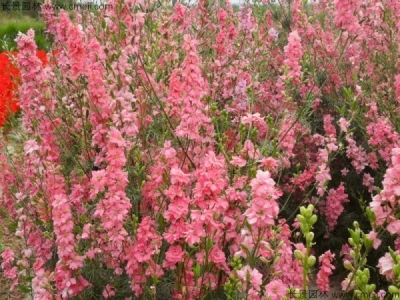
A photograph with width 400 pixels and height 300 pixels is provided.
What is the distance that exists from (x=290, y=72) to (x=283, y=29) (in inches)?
115

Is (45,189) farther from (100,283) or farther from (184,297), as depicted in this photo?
(184,297)

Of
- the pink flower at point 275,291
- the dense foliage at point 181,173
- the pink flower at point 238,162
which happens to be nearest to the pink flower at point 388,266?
the dense foliage at point 181,173

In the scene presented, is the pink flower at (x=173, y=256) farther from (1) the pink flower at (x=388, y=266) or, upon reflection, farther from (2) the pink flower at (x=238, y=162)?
(1) the pink flower at (x=388, y=266)

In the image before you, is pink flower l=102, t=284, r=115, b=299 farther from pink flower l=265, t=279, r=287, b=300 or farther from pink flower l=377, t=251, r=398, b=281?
pink flower l=377, t=251, r=398, b=281

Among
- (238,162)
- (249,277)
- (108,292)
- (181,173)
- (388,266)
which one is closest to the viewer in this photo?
(388,266)

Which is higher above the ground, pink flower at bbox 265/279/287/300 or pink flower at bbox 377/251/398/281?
pink flower at bbox 377/251/398/281

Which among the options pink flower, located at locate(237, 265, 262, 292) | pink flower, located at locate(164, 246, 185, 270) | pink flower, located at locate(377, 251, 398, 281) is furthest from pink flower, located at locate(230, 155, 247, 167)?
pink flower, located at locate(377, 251, 398, 281)

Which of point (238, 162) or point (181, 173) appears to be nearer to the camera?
point (181, 173)

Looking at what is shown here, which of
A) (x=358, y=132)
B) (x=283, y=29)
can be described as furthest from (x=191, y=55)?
(x=283, y=29)

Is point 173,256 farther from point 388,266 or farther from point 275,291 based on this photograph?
point 388,266

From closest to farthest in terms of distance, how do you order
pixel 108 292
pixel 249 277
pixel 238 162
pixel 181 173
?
pixel 249 277, pixel 181 173, pixel 238 162, pixel 108 292

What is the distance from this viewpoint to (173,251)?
2.83 m

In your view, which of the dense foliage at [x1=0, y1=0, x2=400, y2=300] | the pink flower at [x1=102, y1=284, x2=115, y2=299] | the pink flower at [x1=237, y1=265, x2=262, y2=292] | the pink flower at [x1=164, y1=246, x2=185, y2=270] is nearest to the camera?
the pink flower at [x1=237, y1=265, x2=262, y2=292]

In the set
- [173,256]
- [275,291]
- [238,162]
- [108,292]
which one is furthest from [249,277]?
[108,292]
